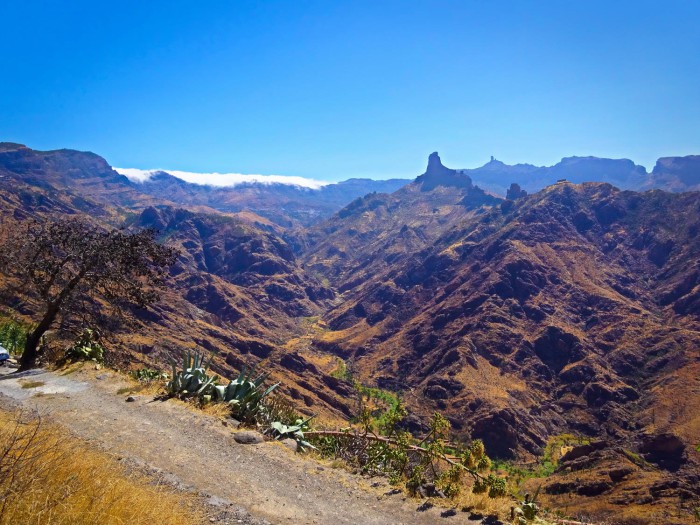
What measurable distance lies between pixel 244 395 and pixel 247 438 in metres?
2.20

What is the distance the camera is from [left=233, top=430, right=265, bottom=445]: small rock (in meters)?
9.19

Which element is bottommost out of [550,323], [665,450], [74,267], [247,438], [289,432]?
[665,450]

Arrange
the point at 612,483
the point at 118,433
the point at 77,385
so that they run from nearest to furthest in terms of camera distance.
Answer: the point at 118,433, the point at 77,385, the point at 612,483

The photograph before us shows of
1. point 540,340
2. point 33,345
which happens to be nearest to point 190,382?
point 33,345

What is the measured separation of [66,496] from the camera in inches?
164

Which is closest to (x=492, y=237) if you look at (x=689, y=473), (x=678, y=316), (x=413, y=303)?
(x=413, y=303)

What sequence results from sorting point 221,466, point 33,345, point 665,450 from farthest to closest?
point 665,450
point 33,345
point 221,466

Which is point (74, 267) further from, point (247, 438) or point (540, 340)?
point (540, 340)

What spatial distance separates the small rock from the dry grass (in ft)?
10.7

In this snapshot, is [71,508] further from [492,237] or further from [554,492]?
[492,237]

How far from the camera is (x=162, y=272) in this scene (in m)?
17.8

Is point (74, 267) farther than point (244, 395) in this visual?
Yes

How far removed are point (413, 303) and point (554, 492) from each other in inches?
4930

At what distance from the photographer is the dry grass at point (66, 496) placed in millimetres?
3682
